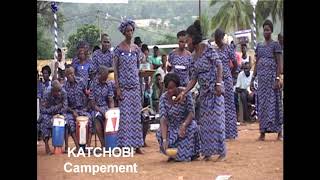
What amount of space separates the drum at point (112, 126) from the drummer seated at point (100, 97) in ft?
0.14

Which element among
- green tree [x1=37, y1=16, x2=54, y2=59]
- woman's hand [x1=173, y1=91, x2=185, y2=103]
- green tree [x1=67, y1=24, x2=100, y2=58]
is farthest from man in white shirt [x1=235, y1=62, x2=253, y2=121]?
green tree [x1=37, y1=16, x2=54, y2=59]

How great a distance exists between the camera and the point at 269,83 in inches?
260

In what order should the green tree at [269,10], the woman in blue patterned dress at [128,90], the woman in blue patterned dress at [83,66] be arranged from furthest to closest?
1. the woman in blue patterned dress at [128,90]
2. the woman in blue patterned dress at [83,66]
3. the green tree at [269,10]

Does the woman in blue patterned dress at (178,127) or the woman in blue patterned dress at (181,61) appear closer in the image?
the woman in blue patterned dress at (181,61)

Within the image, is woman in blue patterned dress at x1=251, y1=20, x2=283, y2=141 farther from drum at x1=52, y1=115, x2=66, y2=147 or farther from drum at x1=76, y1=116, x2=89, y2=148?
drum at x1=52, y1=115, x2=66, y2=147

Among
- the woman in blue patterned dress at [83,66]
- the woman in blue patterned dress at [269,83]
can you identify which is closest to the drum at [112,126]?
the woman in blue patterned dress at [83,66]

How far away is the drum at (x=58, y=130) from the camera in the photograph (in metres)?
6.62

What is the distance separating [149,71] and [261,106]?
104 cm

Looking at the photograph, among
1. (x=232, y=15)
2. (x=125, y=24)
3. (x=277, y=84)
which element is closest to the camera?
Result: (x=232, y=15)

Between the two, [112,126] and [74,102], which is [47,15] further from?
[112,126]

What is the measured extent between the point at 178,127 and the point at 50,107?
113cm

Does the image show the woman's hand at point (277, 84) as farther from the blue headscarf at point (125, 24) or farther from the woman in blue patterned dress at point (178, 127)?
the blue headscarf at point (125, 24)

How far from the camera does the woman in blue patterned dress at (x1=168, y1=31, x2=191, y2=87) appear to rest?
21.3ft

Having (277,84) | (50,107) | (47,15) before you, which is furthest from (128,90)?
(277,84)
